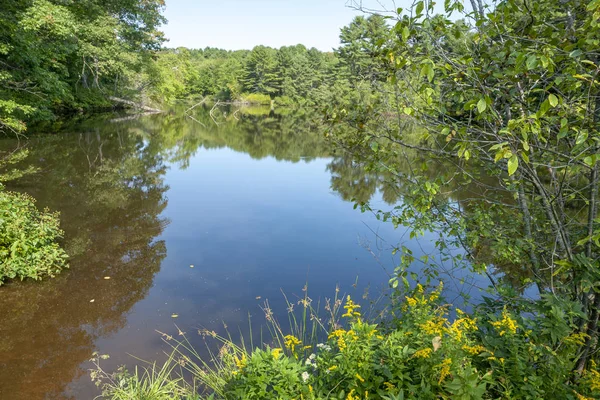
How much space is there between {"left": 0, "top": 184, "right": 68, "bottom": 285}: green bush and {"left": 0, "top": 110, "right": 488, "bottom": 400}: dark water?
0.22 m

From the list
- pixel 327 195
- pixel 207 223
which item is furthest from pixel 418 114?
pixel 327 195

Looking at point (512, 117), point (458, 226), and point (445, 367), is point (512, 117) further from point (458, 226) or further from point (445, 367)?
point (445, 367)

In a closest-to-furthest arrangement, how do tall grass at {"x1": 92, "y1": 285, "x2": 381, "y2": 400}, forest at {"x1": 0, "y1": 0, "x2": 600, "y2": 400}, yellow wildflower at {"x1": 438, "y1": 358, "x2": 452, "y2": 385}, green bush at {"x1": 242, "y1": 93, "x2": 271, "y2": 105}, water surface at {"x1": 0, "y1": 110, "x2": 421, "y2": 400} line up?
1. yellow wildflower at {"x1": 438, "y1": 358, "x2": 452, "y2": 385}
2. forest at {"x1": 0, "y1": 0, "x2": 600, "y2": 400}
3. tall grass at {"x1": 92, "y1": 285, "x2": 381, "y2": 400}
4. water surface at {"x1": 0, "y1": 110, "x2": 421, "y2": 400}
5. green bush at {"x1": 242, "y1": 93, "x2": 271, "y2": 105}

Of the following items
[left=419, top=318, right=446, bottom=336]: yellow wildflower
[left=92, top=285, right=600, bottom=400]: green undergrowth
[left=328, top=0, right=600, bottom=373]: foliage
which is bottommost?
[left=92, top=285, right=600, bottom=400]: green undergrowth

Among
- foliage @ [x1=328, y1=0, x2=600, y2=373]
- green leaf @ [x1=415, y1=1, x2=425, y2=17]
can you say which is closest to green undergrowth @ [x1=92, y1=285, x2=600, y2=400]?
foliage @ [x1=328, y1=0, x2=600, y2=373]

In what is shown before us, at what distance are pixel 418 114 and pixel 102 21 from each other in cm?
2252

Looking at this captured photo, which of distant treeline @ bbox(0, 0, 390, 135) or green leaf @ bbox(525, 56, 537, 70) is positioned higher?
distant treeline @ bbox(0, 0, 390, 135)

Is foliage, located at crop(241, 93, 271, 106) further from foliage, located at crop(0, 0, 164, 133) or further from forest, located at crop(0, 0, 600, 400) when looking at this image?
forest, located at crop(0, 0, 600, 400)

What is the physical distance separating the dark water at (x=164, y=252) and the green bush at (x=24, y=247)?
0.74 feet

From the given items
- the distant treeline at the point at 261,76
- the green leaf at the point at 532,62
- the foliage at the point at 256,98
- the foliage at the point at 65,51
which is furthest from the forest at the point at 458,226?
the foliage at the point at 256,98

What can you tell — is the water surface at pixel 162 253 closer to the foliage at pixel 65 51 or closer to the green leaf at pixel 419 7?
the green leaf at pixel 419 7

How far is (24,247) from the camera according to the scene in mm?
5766

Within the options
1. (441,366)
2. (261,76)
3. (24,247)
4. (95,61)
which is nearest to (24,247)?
(24,247)

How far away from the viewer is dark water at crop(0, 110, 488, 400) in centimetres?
479
